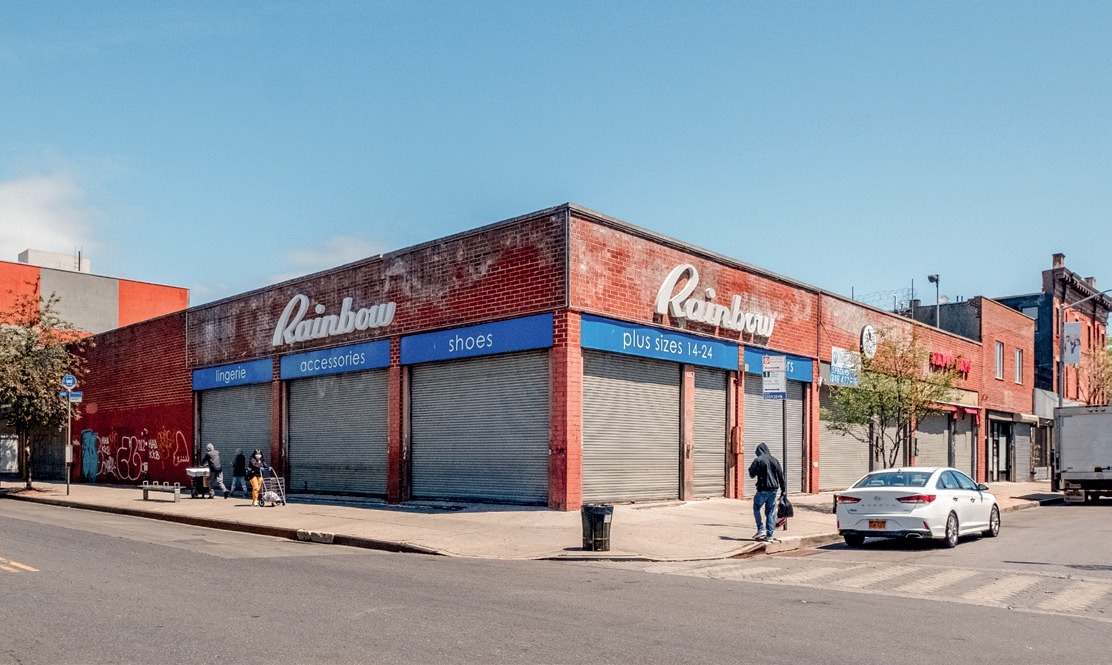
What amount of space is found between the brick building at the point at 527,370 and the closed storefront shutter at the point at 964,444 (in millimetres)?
8565

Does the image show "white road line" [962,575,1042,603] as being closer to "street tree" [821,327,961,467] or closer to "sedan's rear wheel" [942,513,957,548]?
"sedan's rear wheel" [942,513,957,548]

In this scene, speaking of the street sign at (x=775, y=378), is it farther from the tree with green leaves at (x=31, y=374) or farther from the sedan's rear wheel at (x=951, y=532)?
the tree with green leaves at (x=31, y=374)

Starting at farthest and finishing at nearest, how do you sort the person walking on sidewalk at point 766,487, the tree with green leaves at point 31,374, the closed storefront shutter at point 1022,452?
1. the closed storefront shutter at point 1022,452
2. the tree with green leaves at point 31,374
3. the person walking on sidewalk at point 766,487

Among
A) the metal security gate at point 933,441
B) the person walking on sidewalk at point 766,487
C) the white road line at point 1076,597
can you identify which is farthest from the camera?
the metal security gate at point 933,441

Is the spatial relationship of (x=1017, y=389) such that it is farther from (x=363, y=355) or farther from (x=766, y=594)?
(x=766, y=594)

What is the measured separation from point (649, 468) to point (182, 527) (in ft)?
33.7

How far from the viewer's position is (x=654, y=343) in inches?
874

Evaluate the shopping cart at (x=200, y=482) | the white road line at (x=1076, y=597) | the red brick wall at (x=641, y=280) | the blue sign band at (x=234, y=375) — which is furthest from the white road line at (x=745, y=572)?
the blue sign band at (x=234, y=375)

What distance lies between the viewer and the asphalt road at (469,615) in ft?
24.1

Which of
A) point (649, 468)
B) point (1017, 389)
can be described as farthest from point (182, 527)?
point (1017, 389)

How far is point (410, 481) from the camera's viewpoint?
925 inches

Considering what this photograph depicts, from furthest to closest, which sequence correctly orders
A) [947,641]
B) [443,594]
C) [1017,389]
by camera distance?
1. [1017,389]
2. [443,594]
3. [947,641]

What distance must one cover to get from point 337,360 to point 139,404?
14.3 meters

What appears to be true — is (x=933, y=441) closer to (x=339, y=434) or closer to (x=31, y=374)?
(x=339, y=434)
